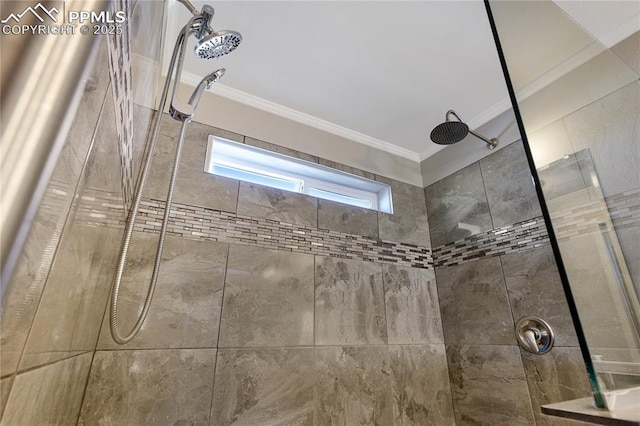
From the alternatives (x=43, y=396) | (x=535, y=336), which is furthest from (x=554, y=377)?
(x=43, y=396)

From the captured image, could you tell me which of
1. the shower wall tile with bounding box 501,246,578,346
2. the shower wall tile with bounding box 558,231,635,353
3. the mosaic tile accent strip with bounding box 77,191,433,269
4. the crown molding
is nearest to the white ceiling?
the crown molding

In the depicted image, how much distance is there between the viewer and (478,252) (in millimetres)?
1601

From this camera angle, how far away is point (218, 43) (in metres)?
0.92

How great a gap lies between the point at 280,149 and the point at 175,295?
2.85ft

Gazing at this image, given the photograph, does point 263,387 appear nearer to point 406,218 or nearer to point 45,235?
point 45,235

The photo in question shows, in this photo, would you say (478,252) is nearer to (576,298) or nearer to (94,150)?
(576,298)

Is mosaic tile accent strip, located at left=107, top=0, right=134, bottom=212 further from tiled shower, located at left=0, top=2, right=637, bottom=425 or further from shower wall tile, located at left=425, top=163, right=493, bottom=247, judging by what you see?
shower wall tile, located at left=425, top=163, right=493, bottom=247

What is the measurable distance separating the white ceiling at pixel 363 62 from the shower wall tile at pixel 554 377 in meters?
1.24

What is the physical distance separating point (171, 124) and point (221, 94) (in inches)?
12.5

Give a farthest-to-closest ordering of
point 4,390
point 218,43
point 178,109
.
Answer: point 178,109, point 218,43, point 4,390

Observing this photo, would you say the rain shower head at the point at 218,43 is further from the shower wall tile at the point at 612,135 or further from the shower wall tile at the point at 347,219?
the shower wall tile at the point at 612,135

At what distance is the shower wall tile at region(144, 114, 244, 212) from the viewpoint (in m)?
1.25

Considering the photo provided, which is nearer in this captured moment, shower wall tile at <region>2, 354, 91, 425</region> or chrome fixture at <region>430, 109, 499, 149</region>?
shower wall tile at <region>2, 354, 91, 425</region>

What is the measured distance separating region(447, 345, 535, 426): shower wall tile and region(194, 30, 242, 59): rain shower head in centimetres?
169
